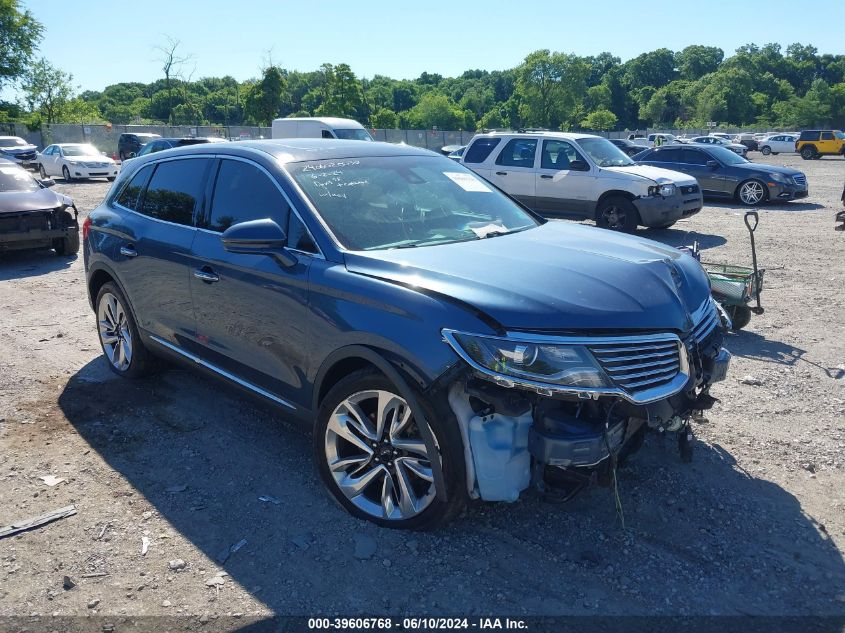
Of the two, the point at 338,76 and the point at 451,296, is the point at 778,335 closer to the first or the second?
the point at 451,296

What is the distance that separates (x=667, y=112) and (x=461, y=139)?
83334 mm

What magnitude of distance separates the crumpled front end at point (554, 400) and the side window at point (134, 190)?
132 inches

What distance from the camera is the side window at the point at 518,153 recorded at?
43.2 ft

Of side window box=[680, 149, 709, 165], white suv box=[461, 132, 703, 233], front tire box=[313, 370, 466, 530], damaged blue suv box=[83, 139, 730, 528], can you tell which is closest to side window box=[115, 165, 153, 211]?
damaged blue suv box=[83, 139, 730, 528]

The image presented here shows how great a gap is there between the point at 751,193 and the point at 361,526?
652 inches

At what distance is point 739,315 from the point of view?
6.12 m

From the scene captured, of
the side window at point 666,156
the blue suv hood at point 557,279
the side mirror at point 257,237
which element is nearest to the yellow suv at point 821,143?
the side window at point 666,156

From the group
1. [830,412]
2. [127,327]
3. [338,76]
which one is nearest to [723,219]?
[830,412]

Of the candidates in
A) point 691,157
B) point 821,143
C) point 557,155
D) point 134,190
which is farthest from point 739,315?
point 821,143

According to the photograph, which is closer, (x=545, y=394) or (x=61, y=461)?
(x=545, y=394)

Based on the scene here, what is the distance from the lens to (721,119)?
10744 cm

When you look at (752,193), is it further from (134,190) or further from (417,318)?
(417,318)

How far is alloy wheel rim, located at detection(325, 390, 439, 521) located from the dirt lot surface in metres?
0.17

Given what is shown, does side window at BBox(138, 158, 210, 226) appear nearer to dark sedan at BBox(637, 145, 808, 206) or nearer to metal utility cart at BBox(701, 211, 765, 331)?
metal utility cart at BBox(701, 211, 765, 331)
